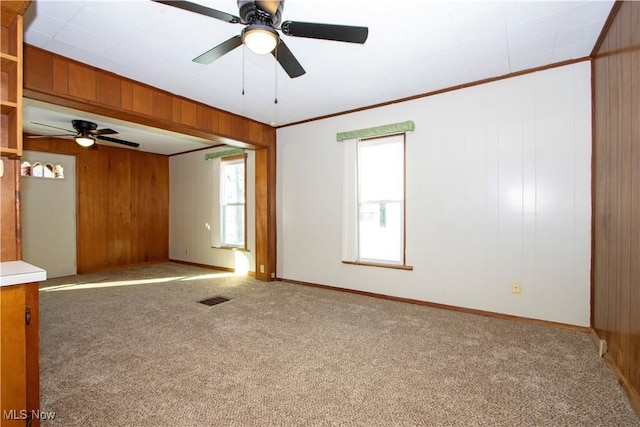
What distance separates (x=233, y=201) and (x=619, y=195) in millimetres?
5259

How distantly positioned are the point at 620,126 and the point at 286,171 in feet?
12.4

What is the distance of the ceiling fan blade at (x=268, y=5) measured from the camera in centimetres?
165

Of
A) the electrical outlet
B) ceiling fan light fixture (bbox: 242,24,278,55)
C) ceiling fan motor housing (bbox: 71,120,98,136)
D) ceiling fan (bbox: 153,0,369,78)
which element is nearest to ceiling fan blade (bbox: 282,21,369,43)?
ceiling fan (bbox: 153,0,369,78)

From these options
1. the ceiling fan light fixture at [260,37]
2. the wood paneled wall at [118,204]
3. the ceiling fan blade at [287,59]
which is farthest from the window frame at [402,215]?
the wood paneled wall at [118,204]

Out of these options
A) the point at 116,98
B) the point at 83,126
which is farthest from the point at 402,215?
the point at 83,126

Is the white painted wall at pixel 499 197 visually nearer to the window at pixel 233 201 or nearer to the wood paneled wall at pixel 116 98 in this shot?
the wood paneled wall at pixel 116 98

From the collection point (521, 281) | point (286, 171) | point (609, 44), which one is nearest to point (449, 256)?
point (521, 281)

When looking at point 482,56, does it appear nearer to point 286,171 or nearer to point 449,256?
point 449,256

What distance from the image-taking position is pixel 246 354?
95.0 inches

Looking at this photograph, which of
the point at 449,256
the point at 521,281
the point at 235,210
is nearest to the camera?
the point at 521,281

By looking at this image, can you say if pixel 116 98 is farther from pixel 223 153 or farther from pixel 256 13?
pixel 223 153

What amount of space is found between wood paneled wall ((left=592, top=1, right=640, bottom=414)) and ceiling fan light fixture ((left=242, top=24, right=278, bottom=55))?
211cm

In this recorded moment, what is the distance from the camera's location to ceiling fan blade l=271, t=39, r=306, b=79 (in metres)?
2.03

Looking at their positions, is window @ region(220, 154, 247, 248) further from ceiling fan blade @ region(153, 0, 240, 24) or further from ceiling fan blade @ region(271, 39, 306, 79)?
ceiling fan blade @ region(153, 0, 240, 24)
